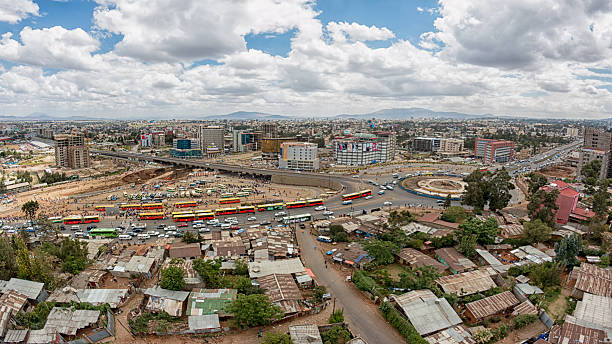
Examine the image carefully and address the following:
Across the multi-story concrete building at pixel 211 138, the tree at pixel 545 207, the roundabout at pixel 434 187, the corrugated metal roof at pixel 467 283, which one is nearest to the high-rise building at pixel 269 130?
the multi-story concrete building at pixel 211 138

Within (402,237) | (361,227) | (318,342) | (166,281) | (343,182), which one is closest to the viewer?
(318,342)

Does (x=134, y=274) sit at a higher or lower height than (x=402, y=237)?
lower

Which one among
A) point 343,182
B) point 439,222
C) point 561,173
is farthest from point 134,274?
point 561,173

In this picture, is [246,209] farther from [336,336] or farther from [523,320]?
[523,320]

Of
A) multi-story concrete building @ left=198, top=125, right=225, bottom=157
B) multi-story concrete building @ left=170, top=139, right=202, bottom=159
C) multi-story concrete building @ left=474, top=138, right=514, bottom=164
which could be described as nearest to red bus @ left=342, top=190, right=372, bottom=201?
multi-story concrete building @ left=474, top=138, right=514, bottom=164

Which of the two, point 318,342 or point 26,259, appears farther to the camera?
point 26,259

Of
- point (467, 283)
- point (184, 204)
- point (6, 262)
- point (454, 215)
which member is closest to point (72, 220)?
point (184, 204)

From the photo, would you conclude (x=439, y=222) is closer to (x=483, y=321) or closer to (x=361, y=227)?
(x=361, y=227)

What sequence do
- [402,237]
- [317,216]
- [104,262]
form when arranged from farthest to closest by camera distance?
[317,216], [402,237], [104,262]
